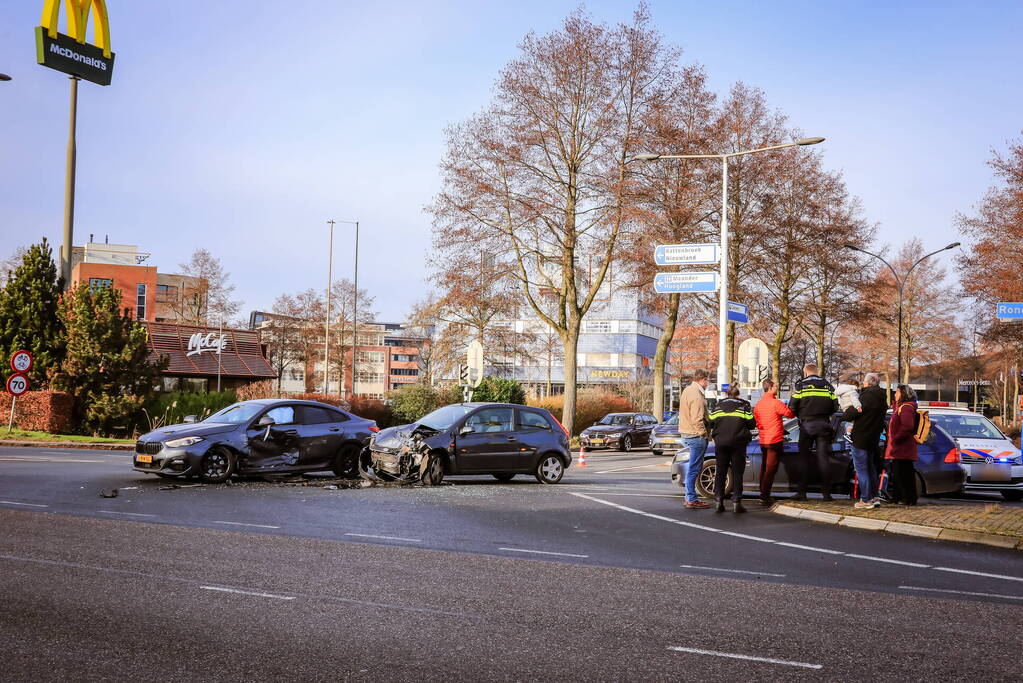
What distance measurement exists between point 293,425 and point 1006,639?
12.9 metres

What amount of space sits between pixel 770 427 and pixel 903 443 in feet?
6.16

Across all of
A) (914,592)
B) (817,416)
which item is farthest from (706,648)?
(817,416)

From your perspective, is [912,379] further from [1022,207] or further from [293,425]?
[293,425]

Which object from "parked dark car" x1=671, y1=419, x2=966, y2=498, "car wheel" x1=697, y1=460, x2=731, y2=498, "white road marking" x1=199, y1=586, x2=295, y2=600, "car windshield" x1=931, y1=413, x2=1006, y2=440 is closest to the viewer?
"white road marking" x1=199, y1=586, x2=295, y2=600

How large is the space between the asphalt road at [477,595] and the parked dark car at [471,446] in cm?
329

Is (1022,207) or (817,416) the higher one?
(1022,207)

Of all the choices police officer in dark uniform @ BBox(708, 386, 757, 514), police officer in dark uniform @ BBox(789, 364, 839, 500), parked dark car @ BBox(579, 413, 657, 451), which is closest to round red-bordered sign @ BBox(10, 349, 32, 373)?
parked dark car @ BBox(579, 413, 657, 451)

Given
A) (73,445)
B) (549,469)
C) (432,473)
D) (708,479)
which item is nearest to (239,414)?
(432,473)

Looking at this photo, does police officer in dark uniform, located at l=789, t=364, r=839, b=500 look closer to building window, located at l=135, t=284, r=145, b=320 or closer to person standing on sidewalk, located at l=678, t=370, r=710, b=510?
person standing on sidewalk, located at l=678, t=370, r=710, b=510

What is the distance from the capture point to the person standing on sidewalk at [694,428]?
14.2 metres

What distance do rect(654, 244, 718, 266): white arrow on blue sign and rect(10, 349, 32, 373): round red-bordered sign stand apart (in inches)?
755

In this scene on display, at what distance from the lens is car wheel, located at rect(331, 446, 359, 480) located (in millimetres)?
17734

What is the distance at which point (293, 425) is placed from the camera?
17.2 meters

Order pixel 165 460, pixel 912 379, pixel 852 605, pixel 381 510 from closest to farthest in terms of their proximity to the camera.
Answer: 1. pixel 852 605
2. pixel 381 510
3. pixel 165 460
4. pixel 912 379
